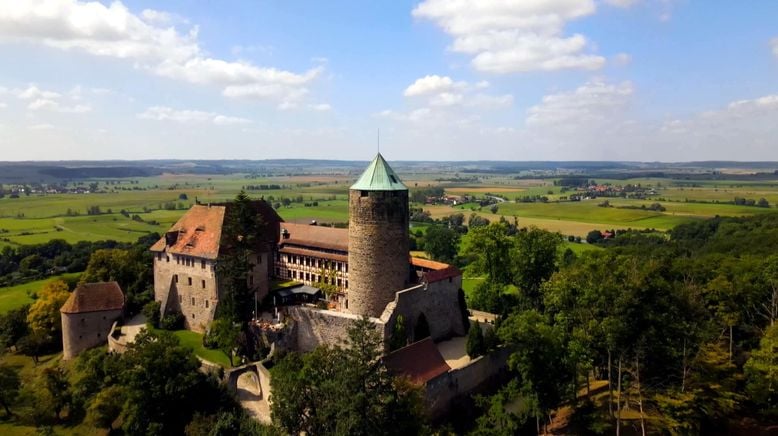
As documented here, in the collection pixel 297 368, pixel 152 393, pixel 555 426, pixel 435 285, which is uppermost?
pixel 435 285

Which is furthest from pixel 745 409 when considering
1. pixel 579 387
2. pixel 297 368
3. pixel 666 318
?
pixel 297 368

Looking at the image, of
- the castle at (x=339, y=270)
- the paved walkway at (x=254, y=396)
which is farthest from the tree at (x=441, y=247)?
the paved walkway at (x=254, y=396)

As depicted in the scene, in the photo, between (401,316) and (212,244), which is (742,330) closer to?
(401,316)

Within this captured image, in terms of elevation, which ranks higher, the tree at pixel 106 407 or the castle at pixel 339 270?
the castle at pixel 339 270

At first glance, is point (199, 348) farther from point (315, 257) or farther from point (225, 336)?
point (315, 257)

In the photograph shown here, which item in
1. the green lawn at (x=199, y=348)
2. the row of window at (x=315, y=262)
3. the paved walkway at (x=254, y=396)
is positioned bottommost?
the paved walkway at (x=254, y=396)

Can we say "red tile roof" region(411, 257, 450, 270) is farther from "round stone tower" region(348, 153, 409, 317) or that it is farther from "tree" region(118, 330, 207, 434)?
"tree" region(118, 330, 207, 434)

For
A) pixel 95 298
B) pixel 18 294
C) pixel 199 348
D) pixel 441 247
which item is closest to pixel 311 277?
pixel 199 348

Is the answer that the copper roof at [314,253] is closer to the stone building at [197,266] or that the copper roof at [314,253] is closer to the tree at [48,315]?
the stone building at [197,266]
